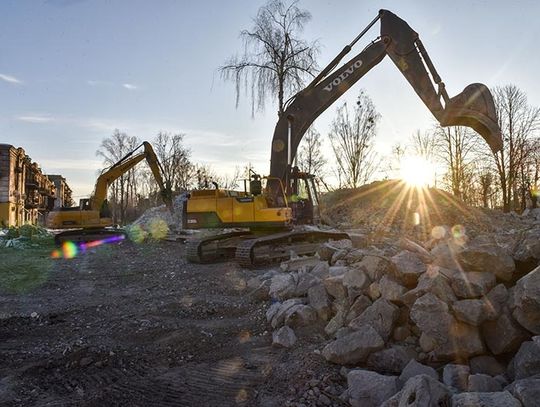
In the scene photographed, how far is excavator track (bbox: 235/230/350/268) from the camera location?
10.0m

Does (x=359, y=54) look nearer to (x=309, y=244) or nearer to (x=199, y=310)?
(x=309, y=244)

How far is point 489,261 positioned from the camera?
449 cm

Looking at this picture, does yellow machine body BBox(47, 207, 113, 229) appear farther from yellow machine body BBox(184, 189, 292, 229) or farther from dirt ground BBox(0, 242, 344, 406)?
dirt ground BBox(0, 242, 344, 406)

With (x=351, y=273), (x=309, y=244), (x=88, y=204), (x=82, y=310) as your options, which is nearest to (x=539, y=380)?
(x=351, y=273)

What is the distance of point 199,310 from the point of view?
656 cm

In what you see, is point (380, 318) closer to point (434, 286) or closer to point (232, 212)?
point (434, 286)

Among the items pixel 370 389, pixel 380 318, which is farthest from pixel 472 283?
pixel 370 389

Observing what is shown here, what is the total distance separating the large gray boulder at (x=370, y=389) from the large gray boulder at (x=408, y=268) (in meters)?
1.43

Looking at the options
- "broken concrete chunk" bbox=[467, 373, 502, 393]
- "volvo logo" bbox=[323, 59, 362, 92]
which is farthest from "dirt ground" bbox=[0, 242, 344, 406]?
"volvo logo" bbox=[323, 59, 362, 92]

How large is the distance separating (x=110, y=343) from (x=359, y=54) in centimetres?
915

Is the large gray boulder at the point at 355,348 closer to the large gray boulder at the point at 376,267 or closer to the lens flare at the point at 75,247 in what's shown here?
the large gray boulder at the point at 376,267

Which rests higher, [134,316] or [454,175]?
[454,175]

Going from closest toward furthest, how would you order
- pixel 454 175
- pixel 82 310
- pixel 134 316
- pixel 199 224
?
pixel 134 316 < pixel 82 310 < pixel 199 224 < pixel 454 175

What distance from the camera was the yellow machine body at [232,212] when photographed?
Answer: 421 inches
